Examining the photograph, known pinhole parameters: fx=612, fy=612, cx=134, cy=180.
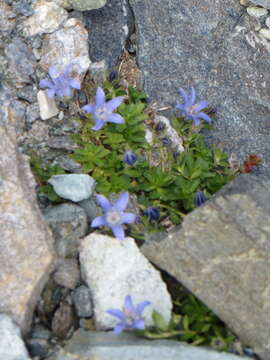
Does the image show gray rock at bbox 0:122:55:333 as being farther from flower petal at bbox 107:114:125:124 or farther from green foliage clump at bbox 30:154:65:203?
flower petal at bbox 107:114:125:124

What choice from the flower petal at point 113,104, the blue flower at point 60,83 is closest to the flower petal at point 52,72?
the blue flower at point 60,83

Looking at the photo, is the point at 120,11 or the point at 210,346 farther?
the point at 120,11

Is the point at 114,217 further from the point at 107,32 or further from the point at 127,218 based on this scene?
the point at 107,32

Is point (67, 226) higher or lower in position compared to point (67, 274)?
higher

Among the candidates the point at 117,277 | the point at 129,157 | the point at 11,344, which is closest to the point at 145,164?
the point at 129,157

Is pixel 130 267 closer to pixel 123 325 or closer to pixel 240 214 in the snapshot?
pixel 123 325

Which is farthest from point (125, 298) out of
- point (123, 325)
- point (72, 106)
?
point (72, 106)
